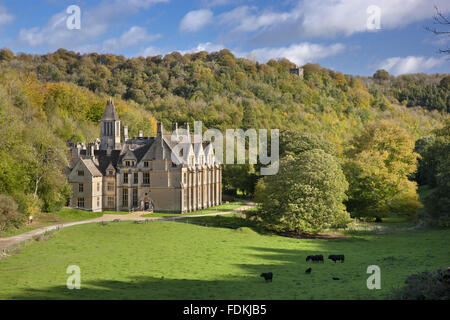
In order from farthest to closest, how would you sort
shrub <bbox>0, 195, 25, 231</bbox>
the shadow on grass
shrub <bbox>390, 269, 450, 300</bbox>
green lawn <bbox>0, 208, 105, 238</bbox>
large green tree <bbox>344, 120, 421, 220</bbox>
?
large green tree <bbox>344, 120, 421, 220</bbox> → green lawn <bbox>0, 208, 105, 238</bbox> → shrub <bbox>0, 195, 25, 231</bbox> → the shadow on grass → shrub <bbox>390, 269, 450, 300</bbox>

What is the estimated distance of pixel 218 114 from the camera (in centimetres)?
13512

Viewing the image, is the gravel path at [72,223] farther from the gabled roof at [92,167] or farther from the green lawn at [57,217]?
the gabled roof at [92,167]

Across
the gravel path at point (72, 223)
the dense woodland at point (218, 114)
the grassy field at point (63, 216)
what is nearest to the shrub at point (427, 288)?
the dense woodland at point (218, 114)

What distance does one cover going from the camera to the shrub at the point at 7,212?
166 ft

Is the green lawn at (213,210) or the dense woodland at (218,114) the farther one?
the green lawn at (213,210)

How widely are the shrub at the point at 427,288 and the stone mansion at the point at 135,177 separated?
165 feet

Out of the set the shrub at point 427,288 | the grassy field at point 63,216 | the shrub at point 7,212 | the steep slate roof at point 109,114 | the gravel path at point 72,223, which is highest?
the steep slate roof at point 109,114

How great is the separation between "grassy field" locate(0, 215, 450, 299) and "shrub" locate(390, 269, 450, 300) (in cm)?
183

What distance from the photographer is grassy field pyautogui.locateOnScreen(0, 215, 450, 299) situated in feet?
96.2

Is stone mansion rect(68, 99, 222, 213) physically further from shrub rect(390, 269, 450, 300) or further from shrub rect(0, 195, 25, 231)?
shrub rect(390, 269, 450, 300)

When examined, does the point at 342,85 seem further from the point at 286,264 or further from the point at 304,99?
the point at 286,264

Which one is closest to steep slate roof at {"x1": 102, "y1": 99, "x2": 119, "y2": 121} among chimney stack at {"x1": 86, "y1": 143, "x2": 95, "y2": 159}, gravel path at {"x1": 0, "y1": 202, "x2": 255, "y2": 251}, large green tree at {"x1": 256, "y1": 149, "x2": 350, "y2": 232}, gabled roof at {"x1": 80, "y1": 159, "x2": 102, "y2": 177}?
chimney stack at {"x1": 86, "y1": 143, "x2": 95, "y2": 159}

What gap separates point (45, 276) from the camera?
3325 cm
